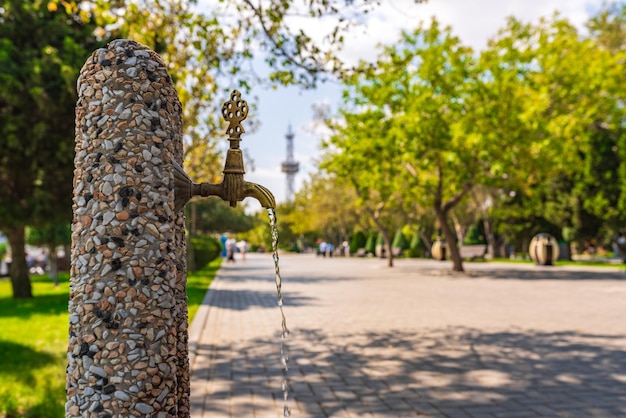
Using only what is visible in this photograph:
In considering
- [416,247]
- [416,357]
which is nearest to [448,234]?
[416,357]

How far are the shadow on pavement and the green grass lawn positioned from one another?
1.46m

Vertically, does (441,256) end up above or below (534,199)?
below

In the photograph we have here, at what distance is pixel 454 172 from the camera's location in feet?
66.3

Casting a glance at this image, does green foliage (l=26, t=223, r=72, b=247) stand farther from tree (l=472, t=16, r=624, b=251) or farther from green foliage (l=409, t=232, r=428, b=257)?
green foliage (l=409, t=232, r=428, b=257)

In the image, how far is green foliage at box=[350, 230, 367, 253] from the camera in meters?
50.6

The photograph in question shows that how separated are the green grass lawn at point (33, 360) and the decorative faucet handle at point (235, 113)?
339 centimetres

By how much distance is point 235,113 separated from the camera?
222cm

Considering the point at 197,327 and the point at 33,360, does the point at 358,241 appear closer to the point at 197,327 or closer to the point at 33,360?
the point at 197,327

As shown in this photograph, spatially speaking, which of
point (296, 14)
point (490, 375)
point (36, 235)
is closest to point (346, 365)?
point (490, 375)

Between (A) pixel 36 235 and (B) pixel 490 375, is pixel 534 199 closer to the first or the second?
(A) pixel 36 235

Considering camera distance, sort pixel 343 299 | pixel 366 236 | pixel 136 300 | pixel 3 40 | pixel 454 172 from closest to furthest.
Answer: pixel 136 300, pixel 3 40, pixel 343 299, pixel 454 172, pixel 366 236

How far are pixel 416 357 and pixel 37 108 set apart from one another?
10.5 meters

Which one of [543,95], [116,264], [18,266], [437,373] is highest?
[543,95]

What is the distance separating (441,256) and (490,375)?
95.1 ft
